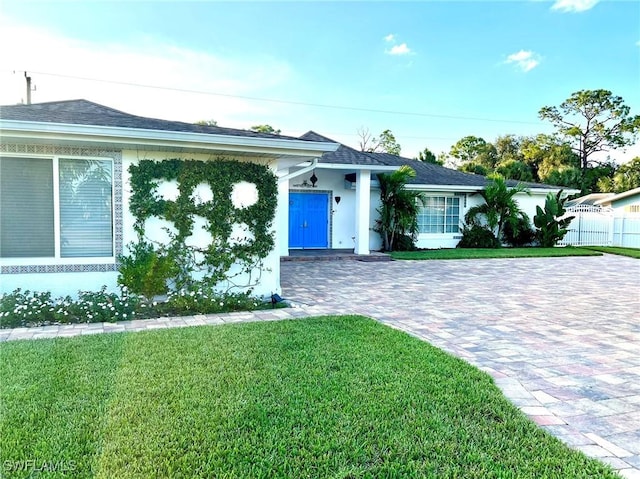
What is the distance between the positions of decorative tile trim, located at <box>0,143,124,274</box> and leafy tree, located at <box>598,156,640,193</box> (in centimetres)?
3907

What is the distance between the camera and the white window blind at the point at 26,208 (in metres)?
6.80

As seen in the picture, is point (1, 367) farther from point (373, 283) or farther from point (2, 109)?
point (373, 283)

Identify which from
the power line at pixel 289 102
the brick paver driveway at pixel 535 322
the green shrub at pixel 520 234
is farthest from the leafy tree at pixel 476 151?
the brick paver driveway at pixel 535 322

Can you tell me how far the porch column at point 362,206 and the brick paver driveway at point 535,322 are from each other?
229 centimetres

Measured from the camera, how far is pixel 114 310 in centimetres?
652

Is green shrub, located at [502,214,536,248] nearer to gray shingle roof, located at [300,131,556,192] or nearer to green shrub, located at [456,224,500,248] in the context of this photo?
green shrub, located at [456,224,500,248]

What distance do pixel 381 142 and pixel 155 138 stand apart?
35.7 meters

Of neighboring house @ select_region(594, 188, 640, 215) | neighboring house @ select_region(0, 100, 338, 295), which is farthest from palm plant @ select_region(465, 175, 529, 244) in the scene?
neighboring house @ select_region(0, 100, 338, 295)

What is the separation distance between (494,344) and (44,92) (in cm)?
2278

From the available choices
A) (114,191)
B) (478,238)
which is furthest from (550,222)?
(114,191)

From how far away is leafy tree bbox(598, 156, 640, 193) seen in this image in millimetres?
35100

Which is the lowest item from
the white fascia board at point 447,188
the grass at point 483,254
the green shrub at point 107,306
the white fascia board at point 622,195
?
the green shrub at point 107,306

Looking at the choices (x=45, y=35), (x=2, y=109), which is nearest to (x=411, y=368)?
(x=2, y=109)

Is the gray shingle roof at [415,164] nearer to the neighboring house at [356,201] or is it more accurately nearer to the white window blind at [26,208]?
the neighboring house at [356,201]
